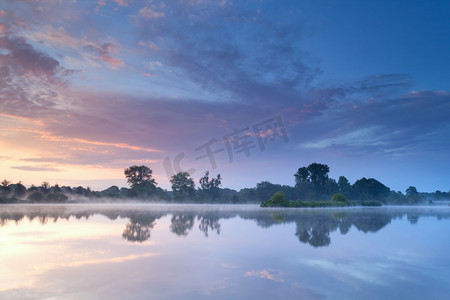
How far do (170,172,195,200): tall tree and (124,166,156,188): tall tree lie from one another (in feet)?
26.4

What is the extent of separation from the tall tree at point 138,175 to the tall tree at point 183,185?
316 inches

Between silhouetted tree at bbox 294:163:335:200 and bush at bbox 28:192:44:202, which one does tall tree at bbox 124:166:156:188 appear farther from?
silhouetted tree at bbox 294:163:335:200

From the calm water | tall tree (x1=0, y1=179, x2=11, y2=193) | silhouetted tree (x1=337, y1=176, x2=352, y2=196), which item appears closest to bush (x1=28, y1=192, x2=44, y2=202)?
tall tree (x1=0, y1=179, x2=11, y2=193)

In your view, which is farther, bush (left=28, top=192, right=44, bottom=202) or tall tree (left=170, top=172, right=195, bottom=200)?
tall tree (left=170, top=172, right=195, bottom=200)

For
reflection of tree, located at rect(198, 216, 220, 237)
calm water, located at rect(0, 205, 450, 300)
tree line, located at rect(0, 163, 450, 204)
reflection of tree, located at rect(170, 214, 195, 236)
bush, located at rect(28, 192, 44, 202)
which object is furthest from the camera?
tree line, located at rect(0, 163, 450, 204)

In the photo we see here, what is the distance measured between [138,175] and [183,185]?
1382cm

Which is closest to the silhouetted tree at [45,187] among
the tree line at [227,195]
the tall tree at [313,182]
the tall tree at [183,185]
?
the tree line at [227,195]

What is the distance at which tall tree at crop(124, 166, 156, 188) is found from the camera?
83.2 meters

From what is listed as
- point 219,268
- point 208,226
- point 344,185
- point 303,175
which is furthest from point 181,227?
point 344,185

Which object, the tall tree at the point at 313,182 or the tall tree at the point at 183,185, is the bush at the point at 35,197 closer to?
the tall tree at the point at 183,185

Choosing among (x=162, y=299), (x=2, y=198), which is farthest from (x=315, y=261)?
(x=2, y=198)

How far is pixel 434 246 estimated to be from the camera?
12.8 meters

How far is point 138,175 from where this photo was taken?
276 feet

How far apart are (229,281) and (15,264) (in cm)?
634
